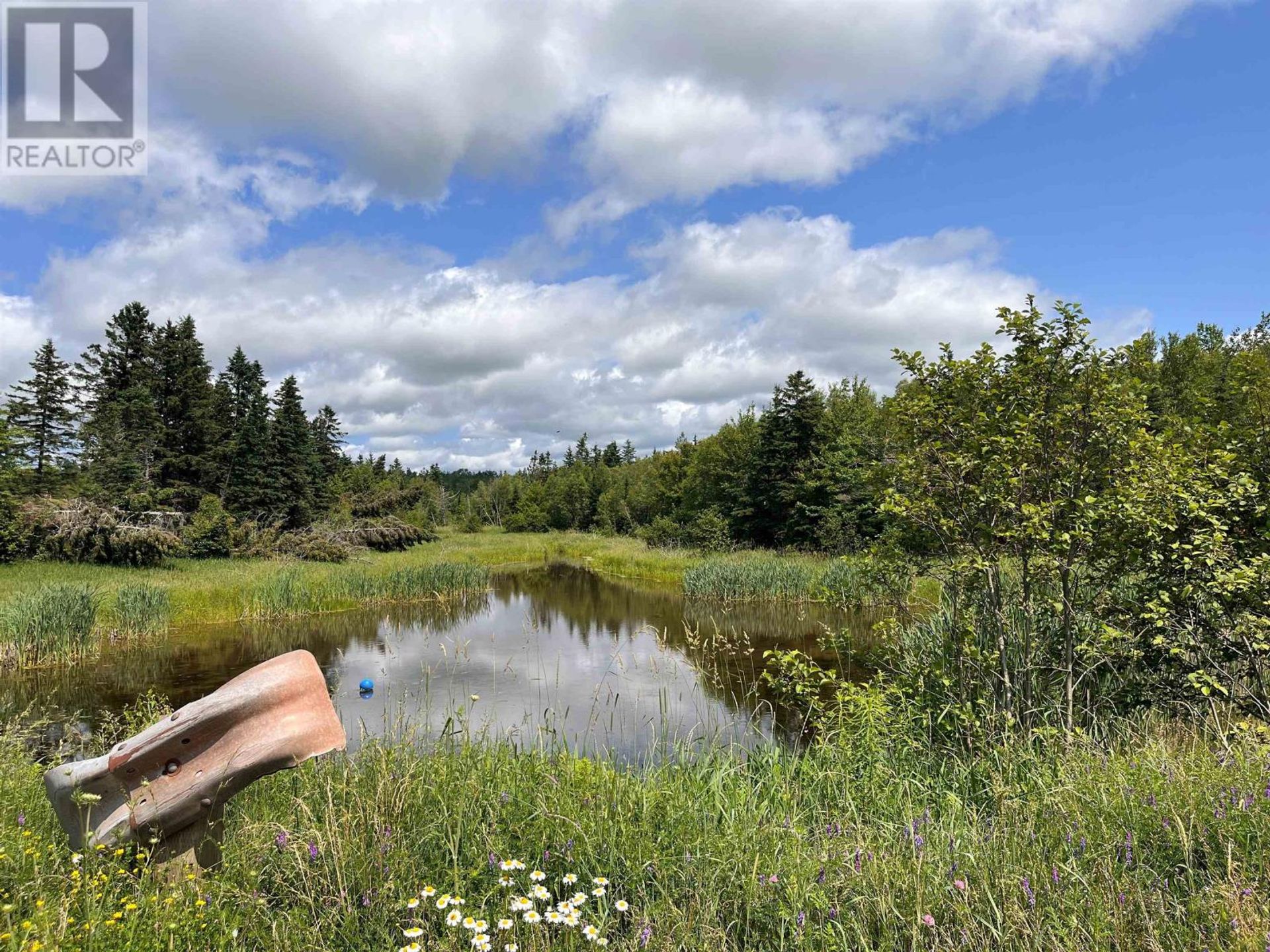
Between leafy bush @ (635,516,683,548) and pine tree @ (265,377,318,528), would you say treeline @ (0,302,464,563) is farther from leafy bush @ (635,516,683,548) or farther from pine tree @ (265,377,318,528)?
leafy bush @ (635,516,683,548)

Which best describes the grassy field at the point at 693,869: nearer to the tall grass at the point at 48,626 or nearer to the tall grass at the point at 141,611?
the tall grass at the point at 48,626

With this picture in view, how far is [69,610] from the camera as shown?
39.8ft

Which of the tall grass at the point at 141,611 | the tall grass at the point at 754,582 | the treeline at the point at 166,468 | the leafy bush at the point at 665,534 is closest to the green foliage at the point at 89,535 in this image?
the treeline at the point at 166,468

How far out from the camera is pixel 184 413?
34.0m

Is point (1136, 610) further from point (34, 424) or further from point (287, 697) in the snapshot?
point (34, 424)

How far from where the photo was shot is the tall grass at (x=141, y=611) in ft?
45.4

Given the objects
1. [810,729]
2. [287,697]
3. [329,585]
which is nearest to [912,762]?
[810,729]

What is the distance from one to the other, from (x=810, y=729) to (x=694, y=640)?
2.98 metres

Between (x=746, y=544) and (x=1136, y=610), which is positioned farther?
(x=746, y=544)

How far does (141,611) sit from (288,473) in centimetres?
2303

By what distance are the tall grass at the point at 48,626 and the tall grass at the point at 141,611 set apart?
3.86 ft

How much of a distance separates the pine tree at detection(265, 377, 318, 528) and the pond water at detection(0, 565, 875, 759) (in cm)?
1798

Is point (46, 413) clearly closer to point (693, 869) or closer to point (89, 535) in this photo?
point (89, 535)

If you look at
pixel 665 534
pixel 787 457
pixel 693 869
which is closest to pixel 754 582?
pixel 787 457
